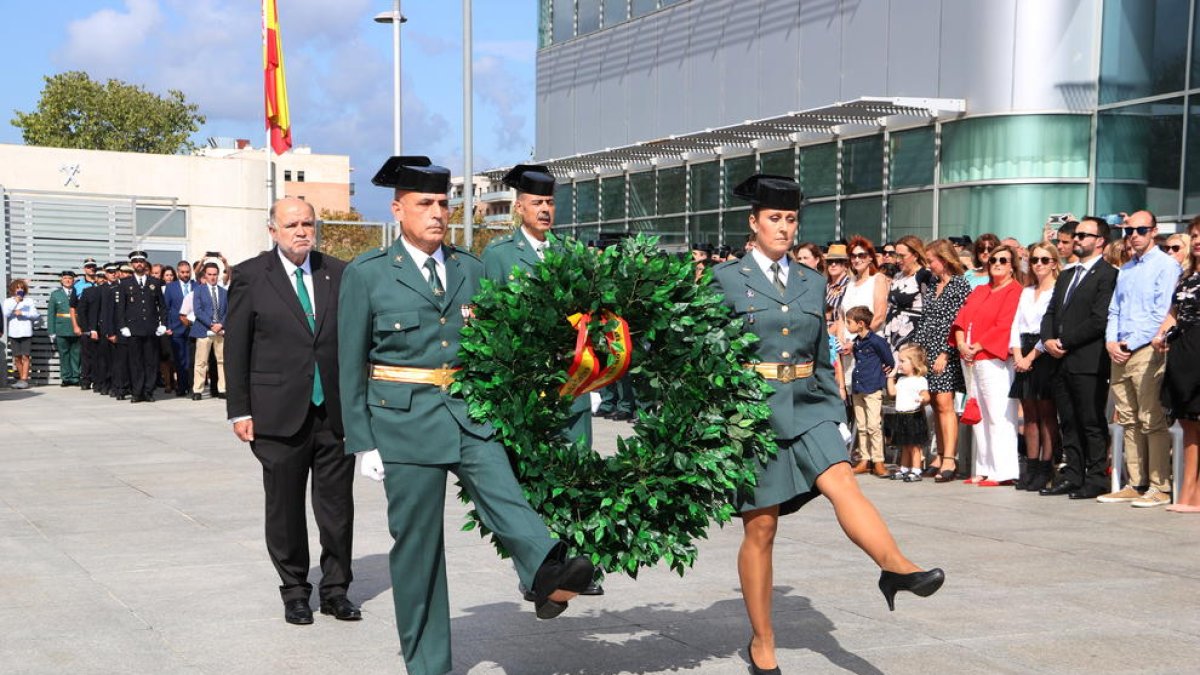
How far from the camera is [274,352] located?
23.4ft

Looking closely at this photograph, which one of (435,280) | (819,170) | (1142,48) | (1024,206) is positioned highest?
(1142,48)

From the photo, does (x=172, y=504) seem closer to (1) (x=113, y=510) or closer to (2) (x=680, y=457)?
(1) (x=113, y=510)

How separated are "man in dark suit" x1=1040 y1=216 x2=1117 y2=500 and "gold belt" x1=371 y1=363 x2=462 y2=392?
6.96 meters

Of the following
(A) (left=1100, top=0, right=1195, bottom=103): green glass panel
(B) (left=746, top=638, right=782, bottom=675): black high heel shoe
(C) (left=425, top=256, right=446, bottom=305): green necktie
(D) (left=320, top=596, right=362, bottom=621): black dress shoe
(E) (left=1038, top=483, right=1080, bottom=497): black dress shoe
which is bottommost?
(E) (left=1038, top=483, right=1080, bottom=497): black dress shoe

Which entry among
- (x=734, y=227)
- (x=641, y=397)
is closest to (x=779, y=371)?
(x=641, y=397)

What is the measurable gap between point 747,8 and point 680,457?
21.6 m

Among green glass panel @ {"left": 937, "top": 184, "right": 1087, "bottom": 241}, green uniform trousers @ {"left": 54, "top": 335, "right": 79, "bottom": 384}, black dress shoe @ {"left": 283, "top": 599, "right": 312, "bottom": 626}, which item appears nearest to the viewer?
black dress shoe @ {"left": 283, "top": 599, "right": 312, "bottom": 626}

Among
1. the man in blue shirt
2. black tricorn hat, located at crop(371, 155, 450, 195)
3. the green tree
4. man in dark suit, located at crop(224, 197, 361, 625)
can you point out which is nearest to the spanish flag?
the man in blue shirt

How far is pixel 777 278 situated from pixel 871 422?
23.3ft

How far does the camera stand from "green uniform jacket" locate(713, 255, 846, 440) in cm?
586

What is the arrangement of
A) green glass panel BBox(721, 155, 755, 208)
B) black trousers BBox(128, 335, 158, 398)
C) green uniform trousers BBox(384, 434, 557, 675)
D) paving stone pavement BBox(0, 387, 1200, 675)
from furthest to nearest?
green glass panel BBox(721, 155, 755, 208) → black trousers BBox(128, 335, 158, 398) → paving stone pavement BBox(0, 387, 1200, 675) → green uniform trousers BBox(384, 434, 557, 675)

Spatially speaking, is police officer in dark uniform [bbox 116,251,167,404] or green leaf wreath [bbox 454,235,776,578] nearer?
green leaf wreath [bbox 454,235,776,578]

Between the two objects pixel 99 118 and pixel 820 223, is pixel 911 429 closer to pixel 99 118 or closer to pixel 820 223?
pixel 820 223

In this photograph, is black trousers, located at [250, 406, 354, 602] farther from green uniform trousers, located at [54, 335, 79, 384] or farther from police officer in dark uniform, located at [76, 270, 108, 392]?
green uniform trousers, located at [54, 335, 79, 384]
